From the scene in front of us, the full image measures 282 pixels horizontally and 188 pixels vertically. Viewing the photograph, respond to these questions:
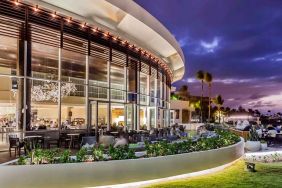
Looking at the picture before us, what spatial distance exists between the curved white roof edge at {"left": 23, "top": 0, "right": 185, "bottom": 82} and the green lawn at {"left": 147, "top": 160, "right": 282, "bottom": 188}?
902cm

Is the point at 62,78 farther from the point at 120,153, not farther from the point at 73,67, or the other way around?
the point at 120,153

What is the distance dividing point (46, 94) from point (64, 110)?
1.51 meters

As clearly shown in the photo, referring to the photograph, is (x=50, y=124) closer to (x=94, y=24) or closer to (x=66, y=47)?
(x=66, y=47)

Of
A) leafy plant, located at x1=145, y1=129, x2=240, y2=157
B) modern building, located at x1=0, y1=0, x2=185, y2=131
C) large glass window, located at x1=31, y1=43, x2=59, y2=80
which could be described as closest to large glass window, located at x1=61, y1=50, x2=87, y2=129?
modern building, located at x1=0, y1=0, x2=185, y2=131

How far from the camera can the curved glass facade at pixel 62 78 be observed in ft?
48.1

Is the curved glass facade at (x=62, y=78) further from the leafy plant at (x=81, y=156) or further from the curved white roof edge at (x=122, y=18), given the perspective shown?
the leafy plant at (x=81, y=156)

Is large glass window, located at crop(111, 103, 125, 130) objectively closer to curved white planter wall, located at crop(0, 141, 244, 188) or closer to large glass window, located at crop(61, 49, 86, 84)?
large glass window, located at crop(61, 49, 86, 84)

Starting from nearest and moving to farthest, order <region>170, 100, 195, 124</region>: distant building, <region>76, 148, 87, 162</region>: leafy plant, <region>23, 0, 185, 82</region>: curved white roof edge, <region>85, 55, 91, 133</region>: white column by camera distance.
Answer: <region>76, 148, 87, 162</region>: leafy plant → <region>23, 0, 185, 82</region>: curved white roof edge → <region>85, 55, 91, 133</region>: white column → <region>170, 100, 195, 124</region>: distant building

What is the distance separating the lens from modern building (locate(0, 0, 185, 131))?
48.2 feet

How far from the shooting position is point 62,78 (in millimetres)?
16500

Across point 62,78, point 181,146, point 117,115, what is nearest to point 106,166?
point 181,146

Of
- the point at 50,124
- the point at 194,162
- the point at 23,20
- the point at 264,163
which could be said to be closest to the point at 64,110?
the point at 50,124

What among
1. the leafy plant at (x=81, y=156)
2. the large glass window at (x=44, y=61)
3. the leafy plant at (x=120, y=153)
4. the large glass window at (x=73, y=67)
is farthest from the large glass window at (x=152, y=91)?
the leafy plant at (x=81, y=156)

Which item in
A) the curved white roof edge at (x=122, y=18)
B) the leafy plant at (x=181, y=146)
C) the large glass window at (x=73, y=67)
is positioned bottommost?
the leafy plant at (x=181, y=146)
